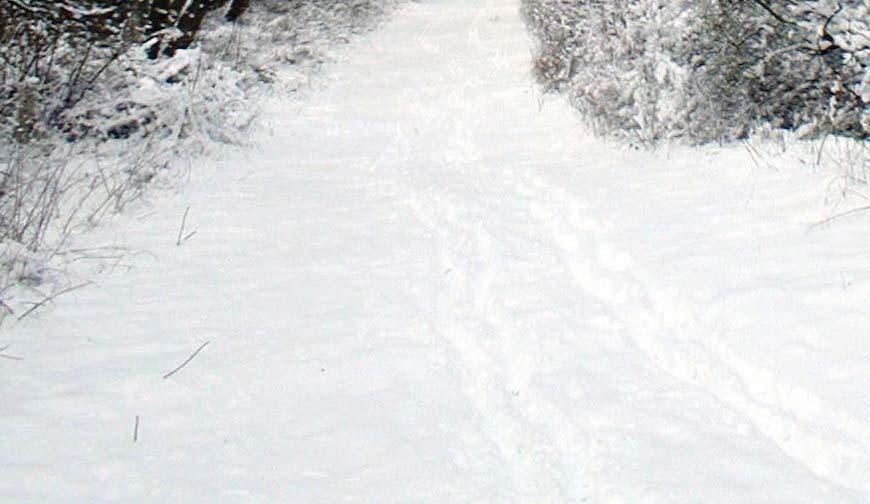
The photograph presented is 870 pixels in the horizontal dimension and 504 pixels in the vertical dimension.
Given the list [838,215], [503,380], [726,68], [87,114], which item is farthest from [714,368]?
[87,114]

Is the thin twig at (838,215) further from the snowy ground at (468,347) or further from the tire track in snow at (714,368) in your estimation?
the tire track in snow at (714,368)

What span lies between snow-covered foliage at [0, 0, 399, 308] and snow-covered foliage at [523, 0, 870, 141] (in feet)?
13.2

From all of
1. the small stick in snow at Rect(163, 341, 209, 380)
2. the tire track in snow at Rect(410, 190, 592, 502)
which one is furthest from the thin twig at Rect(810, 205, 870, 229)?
the small stick in snow at Rect(163, 341, 209, 380)

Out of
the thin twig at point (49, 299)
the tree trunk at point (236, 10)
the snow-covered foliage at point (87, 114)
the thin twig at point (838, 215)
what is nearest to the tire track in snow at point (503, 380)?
the thin twig at point (838, 215)

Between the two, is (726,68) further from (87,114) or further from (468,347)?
(87,114)

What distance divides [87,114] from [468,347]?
578 cm

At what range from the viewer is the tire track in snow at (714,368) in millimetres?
3736

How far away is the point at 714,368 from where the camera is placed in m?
4.52

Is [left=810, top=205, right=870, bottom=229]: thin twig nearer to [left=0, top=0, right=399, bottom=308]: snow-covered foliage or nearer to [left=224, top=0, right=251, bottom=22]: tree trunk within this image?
[left=0, top=0, right=399, bottom=308]: snow-covered foliage

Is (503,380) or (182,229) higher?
(503,380)

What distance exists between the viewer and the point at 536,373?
4.60m

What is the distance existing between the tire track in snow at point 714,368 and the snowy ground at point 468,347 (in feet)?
0.05

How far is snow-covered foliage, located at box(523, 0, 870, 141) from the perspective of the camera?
7.21 meters

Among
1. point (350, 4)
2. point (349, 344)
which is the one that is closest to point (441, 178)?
point (349, 344)
